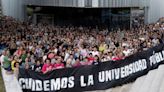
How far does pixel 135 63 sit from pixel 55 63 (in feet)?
8.16

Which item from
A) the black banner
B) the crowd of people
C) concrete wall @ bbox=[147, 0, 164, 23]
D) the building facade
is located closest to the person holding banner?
the crowd of people

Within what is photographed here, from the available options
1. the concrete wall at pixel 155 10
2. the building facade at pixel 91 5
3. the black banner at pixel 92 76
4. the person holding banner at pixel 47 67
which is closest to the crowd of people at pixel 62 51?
the person holding banner at pixel 47 67

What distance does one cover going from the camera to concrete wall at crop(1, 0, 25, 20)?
35144 mm

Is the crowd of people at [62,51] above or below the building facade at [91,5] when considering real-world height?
below

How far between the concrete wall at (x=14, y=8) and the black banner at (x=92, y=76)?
75.6 ft

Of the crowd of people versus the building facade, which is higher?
the building facade

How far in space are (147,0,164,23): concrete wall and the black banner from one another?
2490cm

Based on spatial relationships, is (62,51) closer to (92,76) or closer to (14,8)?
(92,76)

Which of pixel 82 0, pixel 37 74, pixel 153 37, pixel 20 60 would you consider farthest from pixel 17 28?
pixel 37 74

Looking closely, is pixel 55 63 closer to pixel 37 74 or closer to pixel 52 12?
pixel 37 74

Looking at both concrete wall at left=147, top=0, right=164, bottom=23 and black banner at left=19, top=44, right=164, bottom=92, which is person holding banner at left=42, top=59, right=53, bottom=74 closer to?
black banner at left=19, top=44, right=164, bottom=92

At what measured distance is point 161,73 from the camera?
12422 mm

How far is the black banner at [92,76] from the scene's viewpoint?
12.4 m

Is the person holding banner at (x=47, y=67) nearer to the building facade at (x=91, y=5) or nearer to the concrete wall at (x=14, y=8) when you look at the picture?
the building facade at (x=91, y=5)
